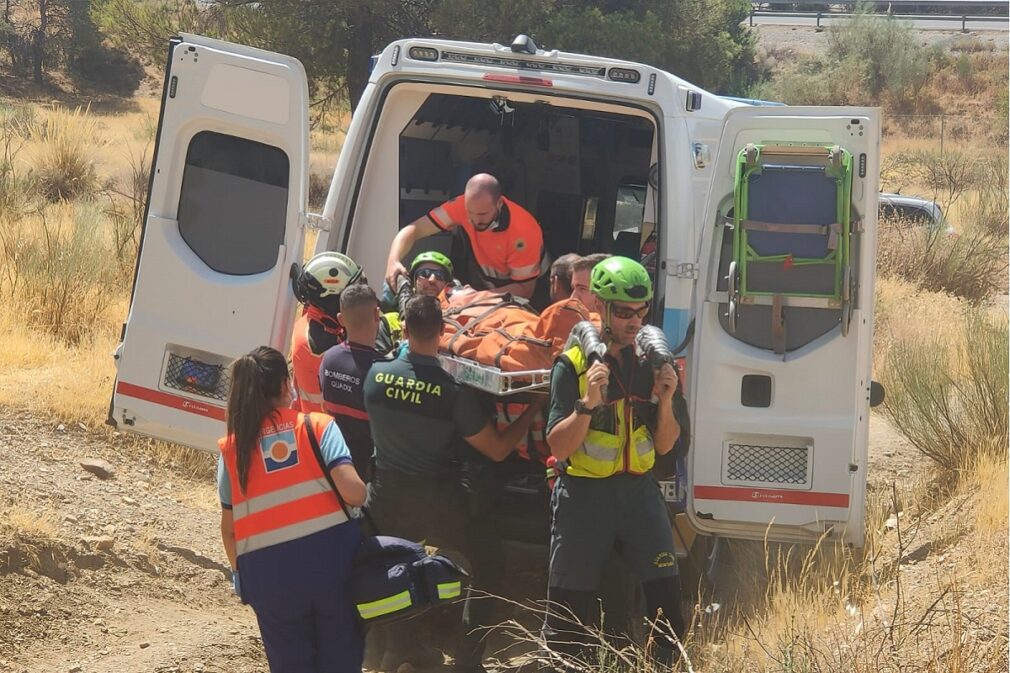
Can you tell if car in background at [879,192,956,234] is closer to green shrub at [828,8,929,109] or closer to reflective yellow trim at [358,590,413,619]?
reflective yellow trim at [358,590,413,619]

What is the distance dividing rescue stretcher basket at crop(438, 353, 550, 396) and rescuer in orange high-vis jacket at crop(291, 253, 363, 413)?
2.22 feet

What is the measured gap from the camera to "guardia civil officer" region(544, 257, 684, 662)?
4113mm

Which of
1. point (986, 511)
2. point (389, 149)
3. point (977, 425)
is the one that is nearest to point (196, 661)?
point (389, 149)

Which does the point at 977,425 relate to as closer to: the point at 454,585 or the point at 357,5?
the point at 454,585

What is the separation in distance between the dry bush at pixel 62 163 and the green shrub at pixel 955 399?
10.0m

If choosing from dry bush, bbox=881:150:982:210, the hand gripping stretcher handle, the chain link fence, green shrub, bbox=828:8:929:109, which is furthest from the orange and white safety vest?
green shrub, bbox=828:8:929:109

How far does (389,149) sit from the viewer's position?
6141 mm

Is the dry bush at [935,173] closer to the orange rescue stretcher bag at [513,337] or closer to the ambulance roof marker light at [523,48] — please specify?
the ambulance roof marker light at [523,48]

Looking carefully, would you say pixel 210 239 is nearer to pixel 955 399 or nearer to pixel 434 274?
pixel 434 274

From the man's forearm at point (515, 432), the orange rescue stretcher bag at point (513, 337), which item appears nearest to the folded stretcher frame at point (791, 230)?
the orange rescue stretcher bag at point (513, 337)

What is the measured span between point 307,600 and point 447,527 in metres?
1.20

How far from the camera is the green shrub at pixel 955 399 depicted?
7.10 meters

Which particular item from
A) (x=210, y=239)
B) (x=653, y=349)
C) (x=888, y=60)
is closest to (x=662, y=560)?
(x=653, y=349)

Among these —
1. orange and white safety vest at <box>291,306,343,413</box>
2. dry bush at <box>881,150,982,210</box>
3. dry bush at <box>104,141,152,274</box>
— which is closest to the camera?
orange and white safety vest at <box>291,306,343,413</box>
